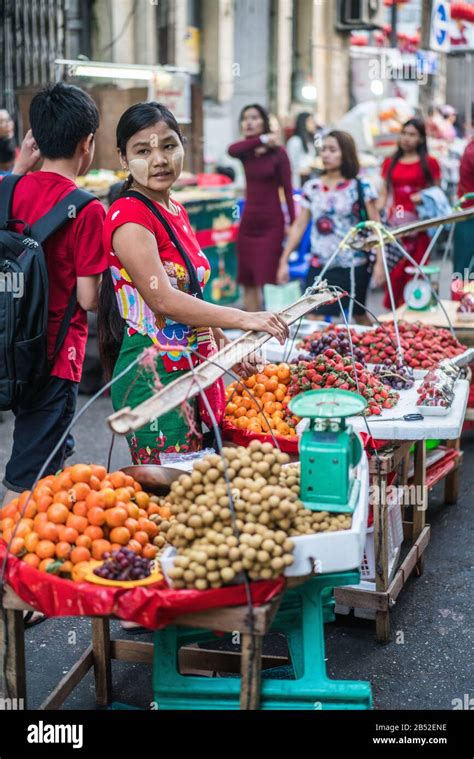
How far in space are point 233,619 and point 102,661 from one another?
104 cm

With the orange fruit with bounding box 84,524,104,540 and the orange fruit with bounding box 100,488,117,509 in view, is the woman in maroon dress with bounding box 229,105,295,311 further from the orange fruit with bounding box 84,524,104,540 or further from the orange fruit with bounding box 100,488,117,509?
the orange fruit with bounding box 84,524,104,540

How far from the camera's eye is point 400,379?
14.6 feet

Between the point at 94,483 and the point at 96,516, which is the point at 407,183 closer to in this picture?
the point at 94,483

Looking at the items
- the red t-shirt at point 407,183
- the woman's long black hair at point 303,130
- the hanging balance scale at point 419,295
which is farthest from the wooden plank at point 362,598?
the woman's long black hair at point 303,130

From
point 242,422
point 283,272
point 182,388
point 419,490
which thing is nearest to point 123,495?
point 182,388

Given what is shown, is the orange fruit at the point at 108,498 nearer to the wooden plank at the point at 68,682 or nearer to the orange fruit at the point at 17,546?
the orange fruit at the point at 17,546

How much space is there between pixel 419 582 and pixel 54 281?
228cm

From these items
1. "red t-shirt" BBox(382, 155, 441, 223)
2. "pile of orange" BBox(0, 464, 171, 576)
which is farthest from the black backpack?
"red t-shirt" BBox(382, 155, 441, 223)

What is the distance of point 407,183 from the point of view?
8.05 metres

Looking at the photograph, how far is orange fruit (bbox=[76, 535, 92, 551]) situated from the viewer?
2.70m

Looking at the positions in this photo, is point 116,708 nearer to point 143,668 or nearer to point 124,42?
point 143,668

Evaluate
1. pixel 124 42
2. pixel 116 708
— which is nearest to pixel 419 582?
pixel 116 708

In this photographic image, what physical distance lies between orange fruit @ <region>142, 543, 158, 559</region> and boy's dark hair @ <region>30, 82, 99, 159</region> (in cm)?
171

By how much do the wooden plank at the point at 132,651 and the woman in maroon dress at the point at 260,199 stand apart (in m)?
5.85
